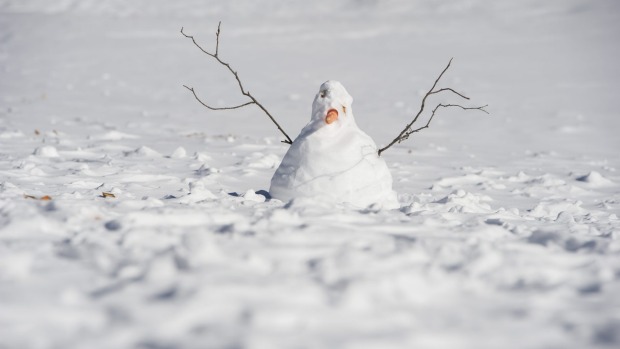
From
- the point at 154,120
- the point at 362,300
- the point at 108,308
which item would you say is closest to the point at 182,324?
the point at 108,308

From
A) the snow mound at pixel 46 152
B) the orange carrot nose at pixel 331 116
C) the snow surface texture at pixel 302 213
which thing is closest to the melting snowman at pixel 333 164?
the orange carrot nose at pixel 331 116

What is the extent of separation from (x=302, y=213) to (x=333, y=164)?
1.98ft

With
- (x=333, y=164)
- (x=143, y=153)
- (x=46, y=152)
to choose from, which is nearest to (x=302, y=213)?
(x=333, y=164)

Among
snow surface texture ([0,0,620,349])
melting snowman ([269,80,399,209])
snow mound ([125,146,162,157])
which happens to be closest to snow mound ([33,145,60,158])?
snow surface texture ([0,0,620,349])

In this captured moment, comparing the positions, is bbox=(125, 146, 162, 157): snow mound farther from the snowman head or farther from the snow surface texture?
the snowman head

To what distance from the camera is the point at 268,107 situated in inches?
372

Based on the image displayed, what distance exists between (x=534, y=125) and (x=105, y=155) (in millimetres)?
5565

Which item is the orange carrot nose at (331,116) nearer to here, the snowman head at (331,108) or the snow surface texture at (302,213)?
the snowman head at (331,108)

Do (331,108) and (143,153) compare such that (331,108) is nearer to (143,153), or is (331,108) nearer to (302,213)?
(302,213)

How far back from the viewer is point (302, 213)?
266 cm

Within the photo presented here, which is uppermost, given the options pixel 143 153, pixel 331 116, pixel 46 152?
pixel 331 116

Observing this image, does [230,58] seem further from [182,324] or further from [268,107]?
[182,324]

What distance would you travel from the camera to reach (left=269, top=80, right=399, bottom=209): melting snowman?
3199 mm

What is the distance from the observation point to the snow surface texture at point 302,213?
1.76 m
